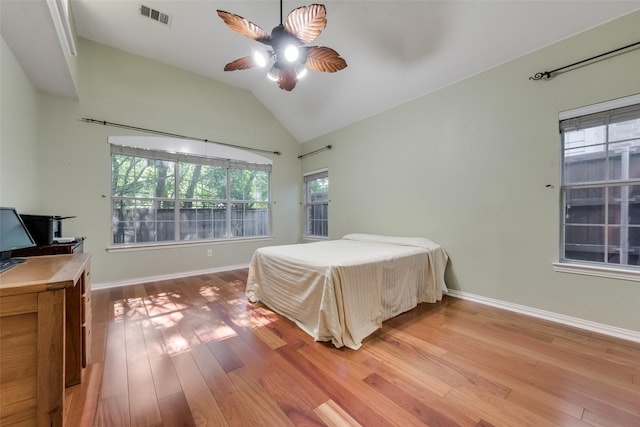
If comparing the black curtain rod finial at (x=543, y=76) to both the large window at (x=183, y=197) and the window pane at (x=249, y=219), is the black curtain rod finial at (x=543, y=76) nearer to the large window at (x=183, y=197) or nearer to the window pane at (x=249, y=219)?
the large window at (x=183, y=197)

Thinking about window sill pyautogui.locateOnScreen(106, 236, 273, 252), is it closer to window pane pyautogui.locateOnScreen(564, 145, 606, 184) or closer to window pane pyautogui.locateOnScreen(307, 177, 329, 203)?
window pane pyautogui.locateOnScreen(307, 177, 329, 203)

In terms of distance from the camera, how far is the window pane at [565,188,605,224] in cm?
228

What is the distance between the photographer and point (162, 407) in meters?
1.37

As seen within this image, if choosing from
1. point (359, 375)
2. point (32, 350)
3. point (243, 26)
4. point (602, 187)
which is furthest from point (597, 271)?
point (32, 350)

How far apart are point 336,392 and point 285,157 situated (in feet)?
15.4

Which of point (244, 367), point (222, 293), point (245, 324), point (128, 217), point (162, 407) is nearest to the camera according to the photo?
point (162, 407)

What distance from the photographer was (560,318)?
234 cm

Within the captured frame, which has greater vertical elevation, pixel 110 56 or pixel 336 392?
pixel 110 56

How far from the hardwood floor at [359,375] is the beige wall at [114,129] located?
1.48 metres

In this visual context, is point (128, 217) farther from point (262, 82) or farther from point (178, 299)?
point (262, 82)

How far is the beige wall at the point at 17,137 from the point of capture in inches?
84.0

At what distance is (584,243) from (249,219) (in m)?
4.83

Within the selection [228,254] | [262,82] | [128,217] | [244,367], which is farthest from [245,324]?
[262,82]

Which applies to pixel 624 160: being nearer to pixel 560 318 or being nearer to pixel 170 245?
pixel 560 318
